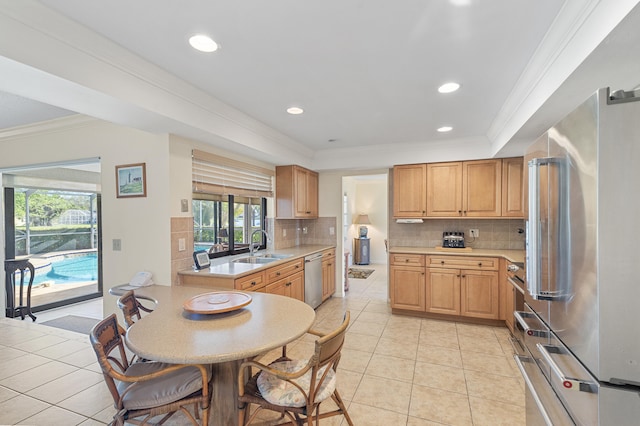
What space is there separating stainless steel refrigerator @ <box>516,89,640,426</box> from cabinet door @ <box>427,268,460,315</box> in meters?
2.81

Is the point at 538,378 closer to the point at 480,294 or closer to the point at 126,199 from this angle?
the point at 480,294

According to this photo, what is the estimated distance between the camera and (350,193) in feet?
27.1

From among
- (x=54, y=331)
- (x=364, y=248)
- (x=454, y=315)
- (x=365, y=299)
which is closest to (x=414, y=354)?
(x=454, y=315)

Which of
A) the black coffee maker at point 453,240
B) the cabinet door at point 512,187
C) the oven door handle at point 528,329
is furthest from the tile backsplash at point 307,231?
the oven door handle at point 528,329

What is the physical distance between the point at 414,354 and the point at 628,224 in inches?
102

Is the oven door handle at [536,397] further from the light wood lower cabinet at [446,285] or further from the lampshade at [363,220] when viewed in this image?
the lampshade at [363,220]

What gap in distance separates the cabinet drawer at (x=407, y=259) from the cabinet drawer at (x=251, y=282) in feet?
6.65

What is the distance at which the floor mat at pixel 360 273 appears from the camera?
6971 mm

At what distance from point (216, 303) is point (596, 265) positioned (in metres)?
1.93

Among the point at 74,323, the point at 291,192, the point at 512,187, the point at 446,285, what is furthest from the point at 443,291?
the point at 74,323

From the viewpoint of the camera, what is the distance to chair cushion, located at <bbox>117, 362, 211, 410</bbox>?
150 cm

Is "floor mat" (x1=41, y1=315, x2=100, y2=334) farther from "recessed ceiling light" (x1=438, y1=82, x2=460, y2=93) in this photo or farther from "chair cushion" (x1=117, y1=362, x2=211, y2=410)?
"recessed ceiling light" (x1=438, y1=82, x2=460, y2=93)

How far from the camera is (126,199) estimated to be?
9.82ft

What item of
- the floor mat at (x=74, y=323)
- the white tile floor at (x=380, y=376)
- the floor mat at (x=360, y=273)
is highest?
the white tile floor at (x=380, y=376)
